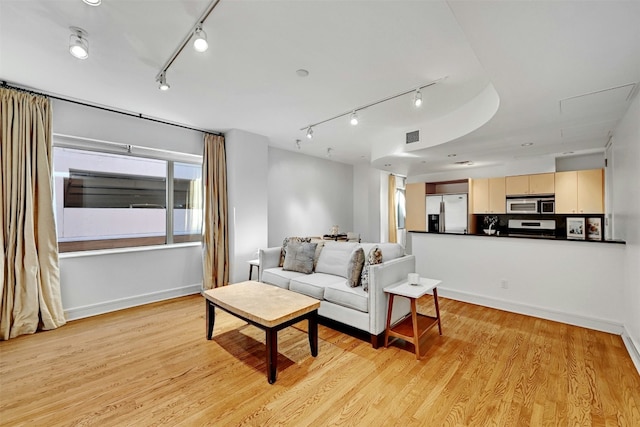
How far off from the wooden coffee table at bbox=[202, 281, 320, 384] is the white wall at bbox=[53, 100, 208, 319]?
1829mm

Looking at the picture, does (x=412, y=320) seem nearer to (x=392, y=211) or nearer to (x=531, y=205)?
(x=531, y=205)

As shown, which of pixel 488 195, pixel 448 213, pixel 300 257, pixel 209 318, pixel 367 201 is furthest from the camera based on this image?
pixel 367 201

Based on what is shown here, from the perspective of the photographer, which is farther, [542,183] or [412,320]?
[542,183]

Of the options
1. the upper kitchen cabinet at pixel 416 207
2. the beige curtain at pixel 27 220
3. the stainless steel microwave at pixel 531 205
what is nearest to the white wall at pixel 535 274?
the upper kitchen cabinet at pixel 416 207

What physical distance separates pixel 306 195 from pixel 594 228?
533 centimetres

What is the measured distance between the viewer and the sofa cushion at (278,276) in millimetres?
3625

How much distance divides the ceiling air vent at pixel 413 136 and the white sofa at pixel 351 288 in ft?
5.89

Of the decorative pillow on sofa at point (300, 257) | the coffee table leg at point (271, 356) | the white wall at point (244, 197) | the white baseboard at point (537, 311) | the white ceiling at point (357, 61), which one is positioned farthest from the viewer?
the white wall at point (244, 197)

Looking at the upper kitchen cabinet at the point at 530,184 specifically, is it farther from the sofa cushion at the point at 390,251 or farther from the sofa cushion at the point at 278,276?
the sofa cushion at the point at 278,276

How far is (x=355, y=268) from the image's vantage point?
10.3ft

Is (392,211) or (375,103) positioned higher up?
(375,103)

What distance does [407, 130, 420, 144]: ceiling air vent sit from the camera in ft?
13.6

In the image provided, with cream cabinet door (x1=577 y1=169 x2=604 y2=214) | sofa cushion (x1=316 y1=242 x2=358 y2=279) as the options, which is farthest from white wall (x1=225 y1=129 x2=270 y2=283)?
cream cabinet door (x1=577 y1=169 x2=604 y2=214)

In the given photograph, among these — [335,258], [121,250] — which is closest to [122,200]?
[121,250]
